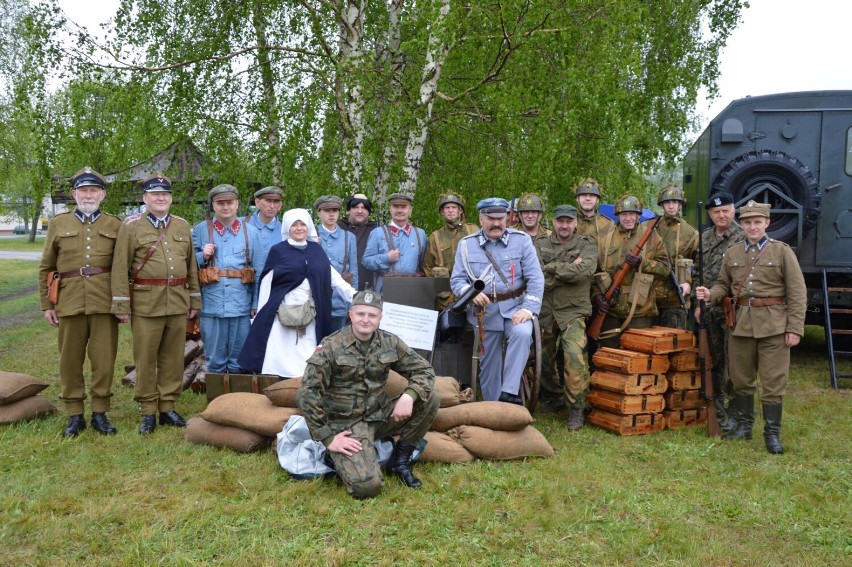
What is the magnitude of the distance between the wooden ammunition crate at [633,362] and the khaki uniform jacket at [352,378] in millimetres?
2009

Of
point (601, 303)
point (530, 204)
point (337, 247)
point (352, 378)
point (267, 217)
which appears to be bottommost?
point (352, 378)

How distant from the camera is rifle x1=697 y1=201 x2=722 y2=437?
5.84 meters

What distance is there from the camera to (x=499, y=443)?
16.6 feet

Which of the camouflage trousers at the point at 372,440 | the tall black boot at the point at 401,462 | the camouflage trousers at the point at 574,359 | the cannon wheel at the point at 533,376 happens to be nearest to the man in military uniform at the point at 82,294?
the camouflage trousers at the point at 372,440

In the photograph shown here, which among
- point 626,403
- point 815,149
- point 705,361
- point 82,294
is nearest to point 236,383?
point 82,294

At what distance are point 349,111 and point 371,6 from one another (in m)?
2.07

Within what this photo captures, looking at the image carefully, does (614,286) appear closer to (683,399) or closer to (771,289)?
(683,399)

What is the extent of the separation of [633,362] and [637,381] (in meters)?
0.17

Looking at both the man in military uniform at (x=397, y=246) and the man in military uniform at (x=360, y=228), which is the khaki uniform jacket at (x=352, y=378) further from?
the man in military uniform at (x=360, y=228)

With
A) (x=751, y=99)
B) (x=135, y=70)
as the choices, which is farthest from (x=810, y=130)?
(x=135, y=70)

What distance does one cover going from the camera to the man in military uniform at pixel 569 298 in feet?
20.0

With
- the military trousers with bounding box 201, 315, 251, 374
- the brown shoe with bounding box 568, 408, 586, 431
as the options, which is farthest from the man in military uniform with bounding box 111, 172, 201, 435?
the brown shoe with bounding box 568, 408, 586, 431

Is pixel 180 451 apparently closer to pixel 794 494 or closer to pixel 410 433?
pixel 410 433

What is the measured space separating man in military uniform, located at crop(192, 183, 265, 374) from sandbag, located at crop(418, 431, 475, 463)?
226cm
